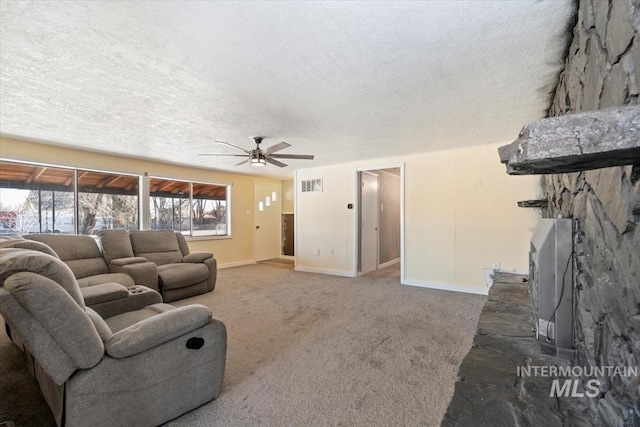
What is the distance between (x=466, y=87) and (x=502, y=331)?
6.14 ft

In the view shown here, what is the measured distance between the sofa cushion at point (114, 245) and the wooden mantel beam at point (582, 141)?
4724 mm

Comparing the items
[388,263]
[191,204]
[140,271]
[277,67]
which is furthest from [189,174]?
[388,263]

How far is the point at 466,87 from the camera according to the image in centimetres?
235

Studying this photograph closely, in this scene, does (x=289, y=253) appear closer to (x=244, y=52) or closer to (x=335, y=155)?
(x=335, y=155)

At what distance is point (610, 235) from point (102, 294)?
3.01 meters

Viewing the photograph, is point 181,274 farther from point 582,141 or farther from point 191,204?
point 582,141

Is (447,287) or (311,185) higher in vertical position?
(311,185)

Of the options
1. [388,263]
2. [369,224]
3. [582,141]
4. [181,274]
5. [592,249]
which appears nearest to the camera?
[582,141]

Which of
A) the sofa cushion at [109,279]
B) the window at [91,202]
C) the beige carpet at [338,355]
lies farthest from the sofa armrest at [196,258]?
the window at [91,202]

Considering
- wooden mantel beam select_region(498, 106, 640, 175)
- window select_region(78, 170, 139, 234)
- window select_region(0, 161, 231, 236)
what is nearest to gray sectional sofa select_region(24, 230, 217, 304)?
window select_region(0, 161, 231, 236)

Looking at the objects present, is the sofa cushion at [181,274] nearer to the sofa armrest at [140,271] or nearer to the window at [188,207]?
the sofa armrest at [140,271]

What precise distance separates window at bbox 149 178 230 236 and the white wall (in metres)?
3.16

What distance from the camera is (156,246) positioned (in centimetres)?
452

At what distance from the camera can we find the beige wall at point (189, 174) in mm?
3973
